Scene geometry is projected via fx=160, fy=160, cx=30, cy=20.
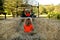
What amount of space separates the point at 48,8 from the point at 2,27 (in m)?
1.93

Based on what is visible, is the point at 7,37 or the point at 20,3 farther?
the point at 20,3

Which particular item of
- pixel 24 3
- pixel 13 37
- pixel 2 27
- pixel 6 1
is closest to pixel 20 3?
pixel 24 3

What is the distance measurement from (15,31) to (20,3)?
1.85 metres

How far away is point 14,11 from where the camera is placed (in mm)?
5359

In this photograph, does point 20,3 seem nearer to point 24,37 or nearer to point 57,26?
point 57,26

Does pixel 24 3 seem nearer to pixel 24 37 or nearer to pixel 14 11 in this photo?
pixel 14 11

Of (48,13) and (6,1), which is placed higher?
(6,1)

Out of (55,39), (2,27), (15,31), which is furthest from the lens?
(2,27)

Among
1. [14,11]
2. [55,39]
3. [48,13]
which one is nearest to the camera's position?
[55,39]

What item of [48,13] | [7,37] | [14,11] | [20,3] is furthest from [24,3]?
[7,37]

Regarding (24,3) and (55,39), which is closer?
(55,39)

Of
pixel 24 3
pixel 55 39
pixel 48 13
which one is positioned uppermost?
pixel 24 3

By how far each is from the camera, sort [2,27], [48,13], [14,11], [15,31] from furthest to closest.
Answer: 1. [14,11]
2. [48,13]
3. [2,27]
4. [15,31]

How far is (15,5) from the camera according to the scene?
18.0 feet
